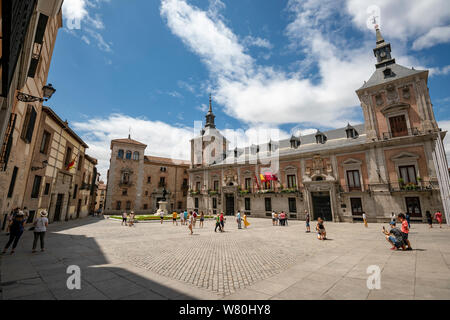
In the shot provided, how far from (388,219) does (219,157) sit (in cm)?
2841

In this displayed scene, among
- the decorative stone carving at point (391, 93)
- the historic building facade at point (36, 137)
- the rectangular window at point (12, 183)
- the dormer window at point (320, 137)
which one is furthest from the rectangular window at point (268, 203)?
the rectangular window at point (12, 183)

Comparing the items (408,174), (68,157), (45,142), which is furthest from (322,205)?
(68,157)

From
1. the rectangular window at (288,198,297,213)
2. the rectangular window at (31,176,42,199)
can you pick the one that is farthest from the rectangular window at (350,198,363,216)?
the rectangular window at (31,176,42,199)

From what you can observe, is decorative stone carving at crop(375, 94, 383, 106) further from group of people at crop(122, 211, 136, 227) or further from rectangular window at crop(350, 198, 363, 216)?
group of people at crop(122, 211, 136, 227)

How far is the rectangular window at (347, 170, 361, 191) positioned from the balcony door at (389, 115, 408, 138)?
5617 millimetres

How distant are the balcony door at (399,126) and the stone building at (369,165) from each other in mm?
32

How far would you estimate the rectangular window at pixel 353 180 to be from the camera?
23.0 meters

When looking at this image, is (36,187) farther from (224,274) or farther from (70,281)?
(224,274)

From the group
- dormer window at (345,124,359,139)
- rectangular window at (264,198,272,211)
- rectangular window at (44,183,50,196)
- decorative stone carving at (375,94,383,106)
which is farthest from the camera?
rectangular window at (264,198,272,211)

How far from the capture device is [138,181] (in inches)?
1578

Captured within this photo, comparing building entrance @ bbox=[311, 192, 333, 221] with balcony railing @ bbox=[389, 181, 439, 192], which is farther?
building entrance @ bbox=[311, 192, 333, 221]

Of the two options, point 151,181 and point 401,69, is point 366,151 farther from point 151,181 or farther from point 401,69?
point 151,181

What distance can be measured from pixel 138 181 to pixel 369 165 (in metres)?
38.5

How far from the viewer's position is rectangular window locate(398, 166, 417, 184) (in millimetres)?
19875
